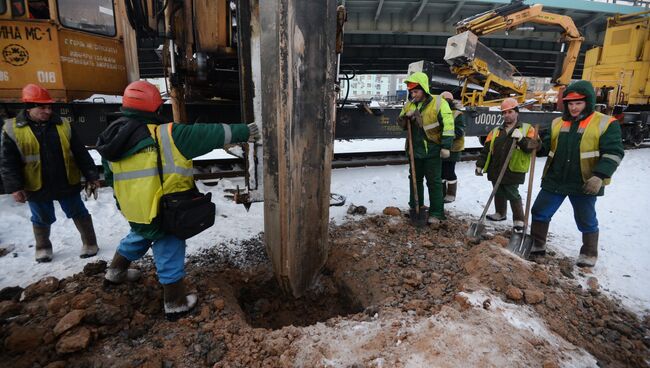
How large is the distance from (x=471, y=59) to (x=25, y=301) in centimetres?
996

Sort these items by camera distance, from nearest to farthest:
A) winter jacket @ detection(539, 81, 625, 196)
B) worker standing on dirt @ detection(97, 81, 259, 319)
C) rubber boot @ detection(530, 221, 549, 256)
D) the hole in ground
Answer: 1. worker standing on dirt @ detection(97, 81, 259, 319)
2. the hole in ground
3. winter jacket @ detection(539, 81, 625, 196)
4. rubber boot @ detection(530, 221, 549, 256)

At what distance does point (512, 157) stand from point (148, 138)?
406cm

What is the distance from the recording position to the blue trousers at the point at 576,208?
3463 mm

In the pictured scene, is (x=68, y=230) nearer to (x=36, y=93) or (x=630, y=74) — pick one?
(x=36, y=93)

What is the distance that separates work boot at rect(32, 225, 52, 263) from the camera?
10.9 ft

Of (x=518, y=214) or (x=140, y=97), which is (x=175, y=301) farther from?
(x=518, y=214)

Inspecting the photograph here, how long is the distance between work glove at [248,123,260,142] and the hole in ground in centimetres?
142

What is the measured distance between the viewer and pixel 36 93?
3.00 m

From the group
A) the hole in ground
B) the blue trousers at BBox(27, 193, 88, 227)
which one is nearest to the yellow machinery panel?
the blue trousers at BBox(27, 193, 88, 227)

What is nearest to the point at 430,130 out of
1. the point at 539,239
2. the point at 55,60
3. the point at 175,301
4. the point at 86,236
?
the point at 539,239

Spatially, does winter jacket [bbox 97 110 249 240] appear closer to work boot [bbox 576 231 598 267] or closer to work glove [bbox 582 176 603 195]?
work glove [bbox 582 176 603 195]

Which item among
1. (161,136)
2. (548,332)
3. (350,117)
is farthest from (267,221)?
(350,117)

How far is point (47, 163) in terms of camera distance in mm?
3154

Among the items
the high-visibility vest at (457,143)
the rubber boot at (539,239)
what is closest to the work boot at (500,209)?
the rubber boot at (539,239)
